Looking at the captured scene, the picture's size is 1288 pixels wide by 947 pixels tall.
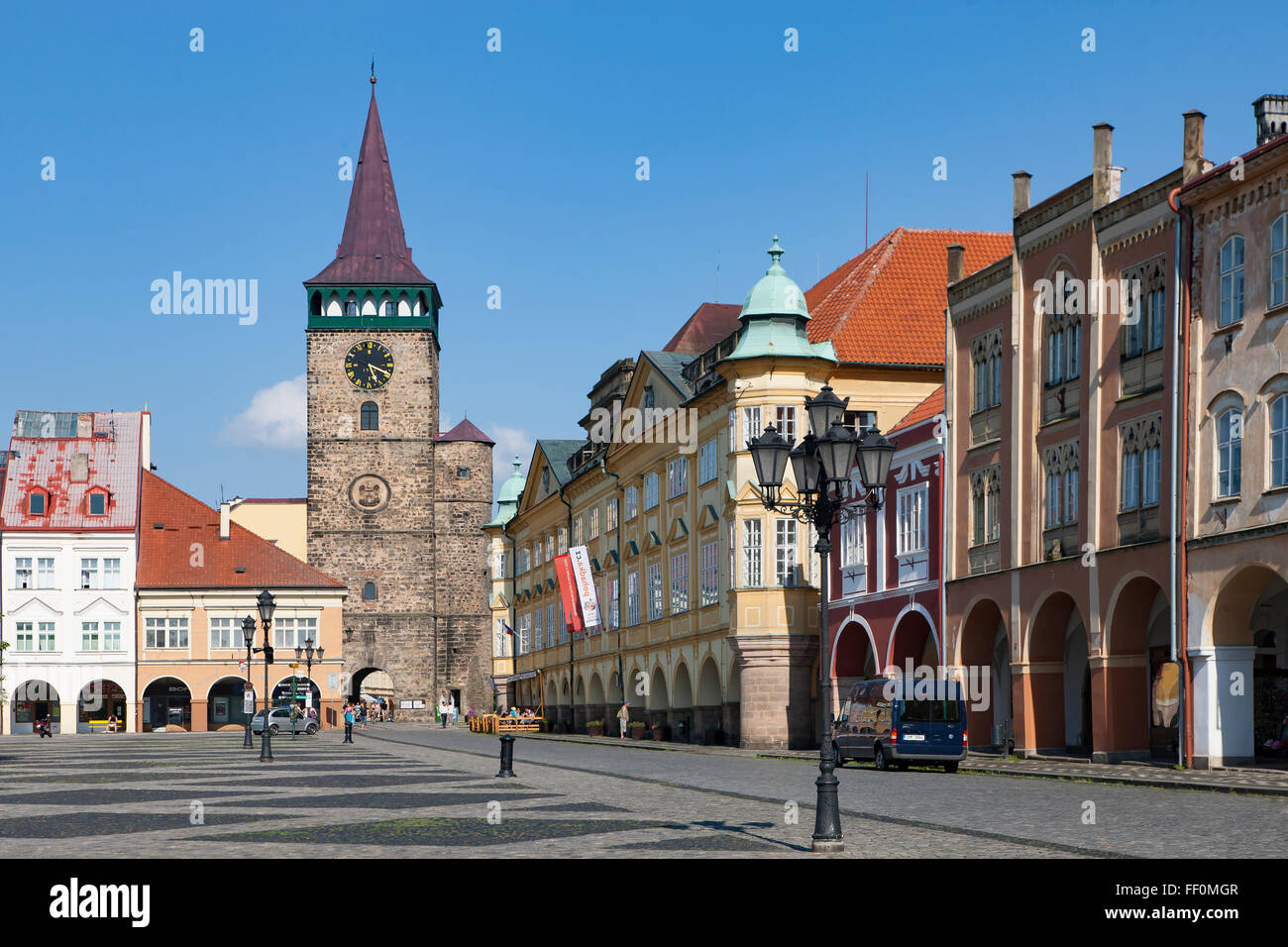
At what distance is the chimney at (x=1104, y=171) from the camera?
123ft

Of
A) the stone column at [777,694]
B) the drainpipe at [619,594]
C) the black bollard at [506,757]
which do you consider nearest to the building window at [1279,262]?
the black bollard at [506,757]

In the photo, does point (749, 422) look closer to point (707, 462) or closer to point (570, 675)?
point (707, 462)

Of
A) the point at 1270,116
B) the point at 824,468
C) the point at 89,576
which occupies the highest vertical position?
the point at 1270,116

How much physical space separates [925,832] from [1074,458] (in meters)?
21.5

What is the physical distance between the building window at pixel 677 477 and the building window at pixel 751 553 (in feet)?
25.4

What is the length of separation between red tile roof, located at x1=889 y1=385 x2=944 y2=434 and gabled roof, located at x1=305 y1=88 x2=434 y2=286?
217 ft

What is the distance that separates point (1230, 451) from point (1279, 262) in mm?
3739

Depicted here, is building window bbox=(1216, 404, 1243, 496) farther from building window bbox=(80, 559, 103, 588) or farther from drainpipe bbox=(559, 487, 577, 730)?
building window bbox=(80, 559, 103, 588)

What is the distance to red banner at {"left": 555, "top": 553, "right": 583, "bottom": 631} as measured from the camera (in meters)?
69.7

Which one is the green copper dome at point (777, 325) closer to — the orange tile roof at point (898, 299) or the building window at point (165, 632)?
the orange tile roof at point (898, 299)

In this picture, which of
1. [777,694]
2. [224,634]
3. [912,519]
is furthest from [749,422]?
[224,634]

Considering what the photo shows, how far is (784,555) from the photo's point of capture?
169 ft
